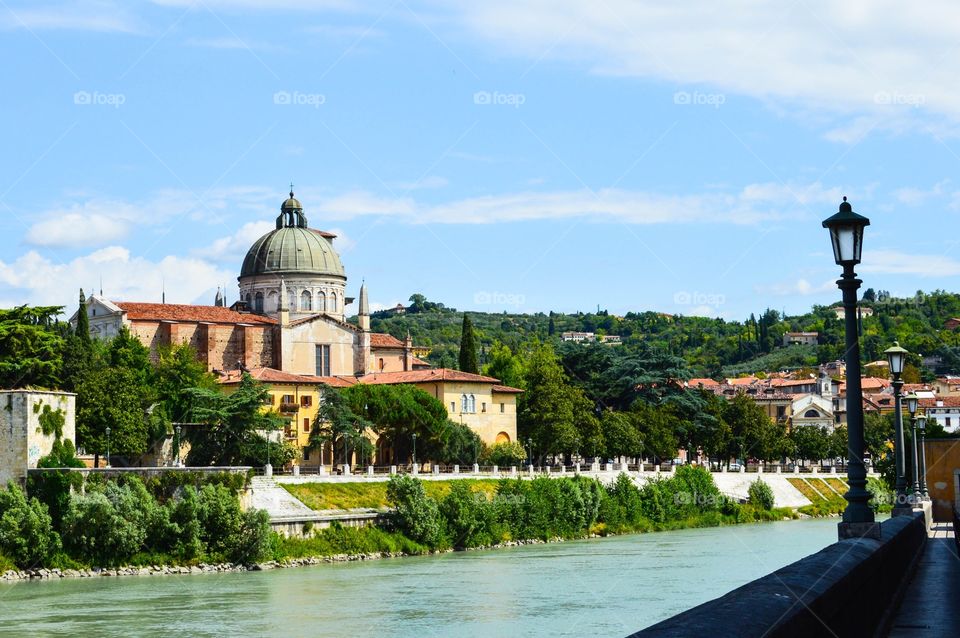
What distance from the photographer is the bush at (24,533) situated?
39719 millimetres

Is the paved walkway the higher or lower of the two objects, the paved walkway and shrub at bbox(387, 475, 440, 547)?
the higher

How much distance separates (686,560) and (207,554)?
50.2 ft

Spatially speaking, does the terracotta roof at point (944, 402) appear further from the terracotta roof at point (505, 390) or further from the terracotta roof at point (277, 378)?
the terracotta roof at point (277, 378)

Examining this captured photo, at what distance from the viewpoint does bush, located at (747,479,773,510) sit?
2837 inches

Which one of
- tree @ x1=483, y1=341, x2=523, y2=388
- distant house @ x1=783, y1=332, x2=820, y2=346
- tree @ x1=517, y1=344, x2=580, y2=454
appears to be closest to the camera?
tree @ x1=517, y1=344, x2=580, y2=454

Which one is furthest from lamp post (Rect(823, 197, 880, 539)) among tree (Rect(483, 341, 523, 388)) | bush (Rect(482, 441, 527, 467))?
tree (Rect(483, 341, 523, 388))

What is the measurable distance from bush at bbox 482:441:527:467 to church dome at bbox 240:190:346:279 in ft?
56.9

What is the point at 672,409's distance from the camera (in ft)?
263

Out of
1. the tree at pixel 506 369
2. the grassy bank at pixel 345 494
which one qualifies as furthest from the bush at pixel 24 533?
the tree at pixel 506 369

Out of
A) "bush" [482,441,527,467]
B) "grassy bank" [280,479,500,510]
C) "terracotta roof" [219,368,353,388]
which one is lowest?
"grassy bank" [280,479,500,510]

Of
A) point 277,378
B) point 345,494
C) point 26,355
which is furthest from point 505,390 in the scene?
point 26,355

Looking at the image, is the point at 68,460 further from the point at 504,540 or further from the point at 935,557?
the point at 935,557

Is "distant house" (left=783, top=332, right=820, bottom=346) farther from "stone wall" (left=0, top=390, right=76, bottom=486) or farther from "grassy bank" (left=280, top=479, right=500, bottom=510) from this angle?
"stone wall" (left=0, top=390, right=76, bottom=486)

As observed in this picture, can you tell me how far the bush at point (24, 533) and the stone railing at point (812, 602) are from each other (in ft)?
108
